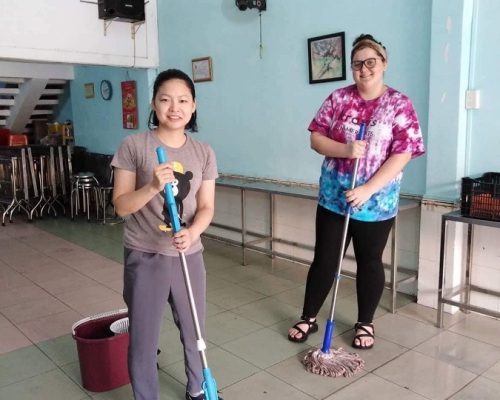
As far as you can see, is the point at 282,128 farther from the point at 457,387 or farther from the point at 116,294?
the point at 457,387

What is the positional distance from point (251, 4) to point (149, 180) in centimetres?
268

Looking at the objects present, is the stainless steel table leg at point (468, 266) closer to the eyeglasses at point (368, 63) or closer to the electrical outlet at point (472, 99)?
the electrical outlet at point (472, 99)

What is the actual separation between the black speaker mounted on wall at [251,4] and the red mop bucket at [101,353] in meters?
2.69

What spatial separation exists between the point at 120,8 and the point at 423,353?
408cm

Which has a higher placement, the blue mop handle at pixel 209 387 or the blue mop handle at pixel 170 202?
the blue mop handle at pixel 170 202

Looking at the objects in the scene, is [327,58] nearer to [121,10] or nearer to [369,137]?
[369,137]

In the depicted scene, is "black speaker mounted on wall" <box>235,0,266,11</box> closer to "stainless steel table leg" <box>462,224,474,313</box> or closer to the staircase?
"stainless steel table leg" <box>462,224,474,313</box>

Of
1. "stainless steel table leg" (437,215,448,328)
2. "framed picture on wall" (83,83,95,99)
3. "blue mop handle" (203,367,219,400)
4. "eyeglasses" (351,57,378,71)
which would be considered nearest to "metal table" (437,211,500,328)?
"stainless steel table leg" (437,215,448,328)

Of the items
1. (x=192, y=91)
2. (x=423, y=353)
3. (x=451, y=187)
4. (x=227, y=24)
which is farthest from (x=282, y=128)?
(x=192, y=91)

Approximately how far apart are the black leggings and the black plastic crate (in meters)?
0.47

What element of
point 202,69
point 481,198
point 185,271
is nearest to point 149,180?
point 185,271

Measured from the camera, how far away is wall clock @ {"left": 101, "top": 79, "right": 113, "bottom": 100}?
607cm

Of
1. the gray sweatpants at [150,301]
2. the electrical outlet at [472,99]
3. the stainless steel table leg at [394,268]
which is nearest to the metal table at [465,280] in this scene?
the stainless steel table leg at [394,268]

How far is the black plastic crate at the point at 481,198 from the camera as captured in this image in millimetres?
2539
